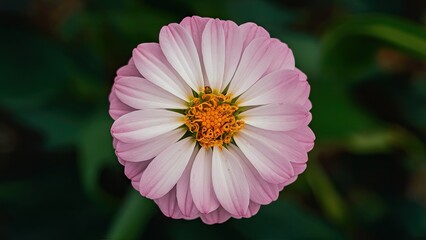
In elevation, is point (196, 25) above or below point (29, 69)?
above

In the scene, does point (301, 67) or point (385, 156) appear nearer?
point (301, 67)

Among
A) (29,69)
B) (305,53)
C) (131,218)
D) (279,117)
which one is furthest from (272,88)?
(29,69)

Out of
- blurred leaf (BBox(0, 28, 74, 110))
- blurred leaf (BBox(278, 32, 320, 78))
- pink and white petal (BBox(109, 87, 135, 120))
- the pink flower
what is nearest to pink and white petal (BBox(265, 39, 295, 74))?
the pink flower

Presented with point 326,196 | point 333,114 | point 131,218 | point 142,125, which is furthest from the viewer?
point 326,196

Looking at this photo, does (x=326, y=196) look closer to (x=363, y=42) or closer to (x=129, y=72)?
(x=363, y=42)
